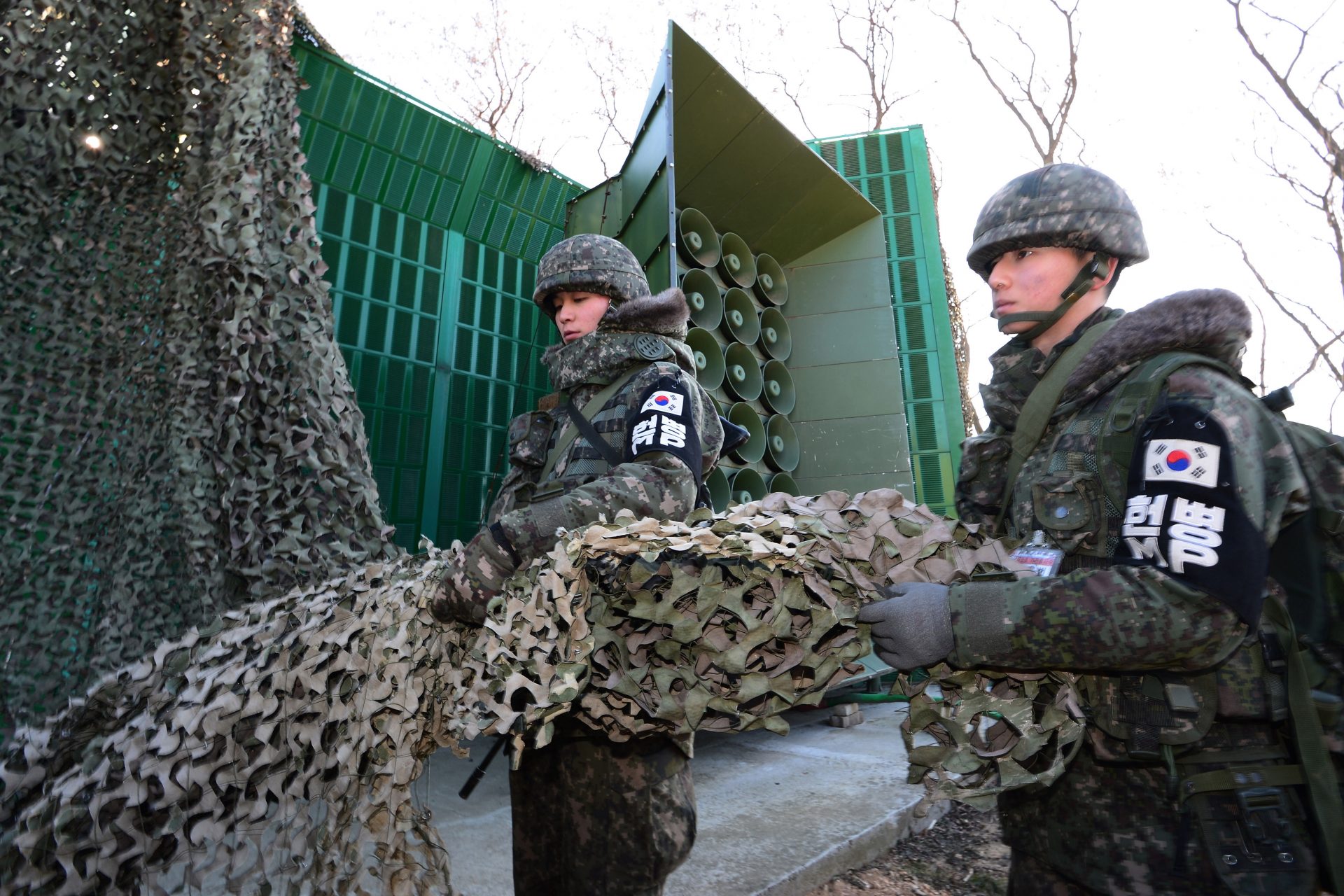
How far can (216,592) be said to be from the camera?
210 cm

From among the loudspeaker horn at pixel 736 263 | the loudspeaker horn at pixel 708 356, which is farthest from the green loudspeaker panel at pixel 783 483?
the loudspeaker horn at pixel 736 263

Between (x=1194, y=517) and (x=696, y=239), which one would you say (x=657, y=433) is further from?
(x=696, y=239)

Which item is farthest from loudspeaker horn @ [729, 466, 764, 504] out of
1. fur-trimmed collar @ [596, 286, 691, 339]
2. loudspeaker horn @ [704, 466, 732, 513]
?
fur-trimmed collar @ [596, 286, 691, 339]

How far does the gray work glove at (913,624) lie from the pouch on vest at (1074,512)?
268mm

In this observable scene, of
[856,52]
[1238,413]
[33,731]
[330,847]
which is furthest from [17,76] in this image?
[856,52]

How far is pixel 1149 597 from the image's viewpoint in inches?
47.3

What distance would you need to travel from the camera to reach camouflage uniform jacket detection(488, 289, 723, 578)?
1.76 meters

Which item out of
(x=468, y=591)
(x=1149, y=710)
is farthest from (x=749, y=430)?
(x=1149, y=710)

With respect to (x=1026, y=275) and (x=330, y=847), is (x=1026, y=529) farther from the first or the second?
(x=330, y=847)

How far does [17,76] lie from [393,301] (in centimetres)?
187

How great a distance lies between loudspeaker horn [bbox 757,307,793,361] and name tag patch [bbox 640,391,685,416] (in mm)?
3332

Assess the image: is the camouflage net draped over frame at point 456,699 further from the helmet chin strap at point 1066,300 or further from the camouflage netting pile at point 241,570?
the helmet chin strap at point 1066,300

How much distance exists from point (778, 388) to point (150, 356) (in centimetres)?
385

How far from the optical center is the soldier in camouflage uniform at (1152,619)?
1200 mm
